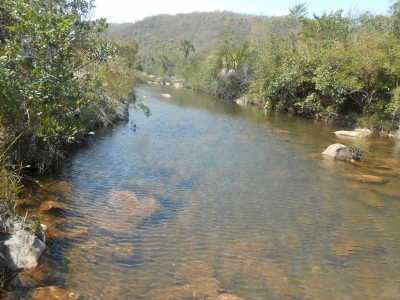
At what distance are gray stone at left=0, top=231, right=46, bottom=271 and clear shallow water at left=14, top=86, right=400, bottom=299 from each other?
1.22ft

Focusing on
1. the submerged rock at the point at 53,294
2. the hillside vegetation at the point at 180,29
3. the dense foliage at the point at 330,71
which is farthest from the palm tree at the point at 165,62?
the submerged rock at the point at 53,294

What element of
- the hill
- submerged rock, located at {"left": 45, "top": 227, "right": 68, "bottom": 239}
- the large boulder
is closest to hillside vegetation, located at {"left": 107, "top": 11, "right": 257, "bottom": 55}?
the hill

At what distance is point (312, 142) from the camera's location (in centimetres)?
1862

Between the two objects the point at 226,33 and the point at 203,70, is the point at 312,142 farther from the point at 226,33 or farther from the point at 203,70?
the point at 226,33

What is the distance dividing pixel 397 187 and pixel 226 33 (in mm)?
65641

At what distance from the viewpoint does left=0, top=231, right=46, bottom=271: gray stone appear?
17.4 ft

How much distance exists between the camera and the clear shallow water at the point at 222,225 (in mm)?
5816

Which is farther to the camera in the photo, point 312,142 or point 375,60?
point 375,60

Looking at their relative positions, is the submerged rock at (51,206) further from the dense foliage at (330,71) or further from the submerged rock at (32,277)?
the dense foliage at (330,71)

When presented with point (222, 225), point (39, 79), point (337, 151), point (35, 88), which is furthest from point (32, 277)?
point (337, 151)

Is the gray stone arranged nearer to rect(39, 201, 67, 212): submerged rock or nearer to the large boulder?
rect(39, 201, 67, 212): submerged rock

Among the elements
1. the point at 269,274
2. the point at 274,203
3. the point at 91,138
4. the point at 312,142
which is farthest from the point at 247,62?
the point at 269,274

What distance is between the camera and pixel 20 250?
5402 mm

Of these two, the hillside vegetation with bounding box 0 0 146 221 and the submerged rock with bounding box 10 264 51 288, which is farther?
the hillside vegetation with bounding box 0 0 146 221
